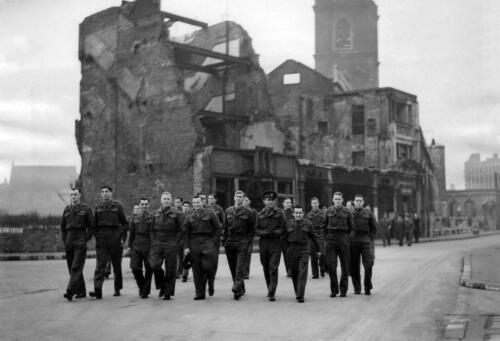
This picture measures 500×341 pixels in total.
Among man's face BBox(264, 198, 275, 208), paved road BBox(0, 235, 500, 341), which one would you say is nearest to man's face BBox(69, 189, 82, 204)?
paved road BBox(0, 235, 500, 341)

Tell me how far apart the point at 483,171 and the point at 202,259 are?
6288cm

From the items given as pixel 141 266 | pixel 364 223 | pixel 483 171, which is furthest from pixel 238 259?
pixel 483 171

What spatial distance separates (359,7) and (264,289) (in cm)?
6438

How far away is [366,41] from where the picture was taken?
2815 inches

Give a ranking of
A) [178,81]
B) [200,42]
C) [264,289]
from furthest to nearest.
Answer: [200,42] < [178,81] < [264,289]

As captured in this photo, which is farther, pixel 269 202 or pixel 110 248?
pixel 269 202

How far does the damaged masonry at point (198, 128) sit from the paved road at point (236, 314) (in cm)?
1876

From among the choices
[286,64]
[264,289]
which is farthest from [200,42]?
[264,289]

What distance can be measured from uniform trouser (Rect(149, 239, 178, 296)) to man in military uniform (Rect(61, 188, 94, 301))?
1182 mm

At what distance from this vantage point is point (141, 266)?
11.1 m

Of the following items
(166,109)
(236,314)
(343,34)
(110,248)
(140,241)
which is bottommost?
(236,314)

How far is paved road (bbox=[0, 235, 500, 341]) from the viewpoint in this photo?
23.9 ft

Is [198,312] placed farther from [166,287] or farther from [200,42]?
[200,42]

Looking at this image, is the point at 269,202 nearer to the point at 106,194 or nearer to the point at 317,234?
the point at 106,194
